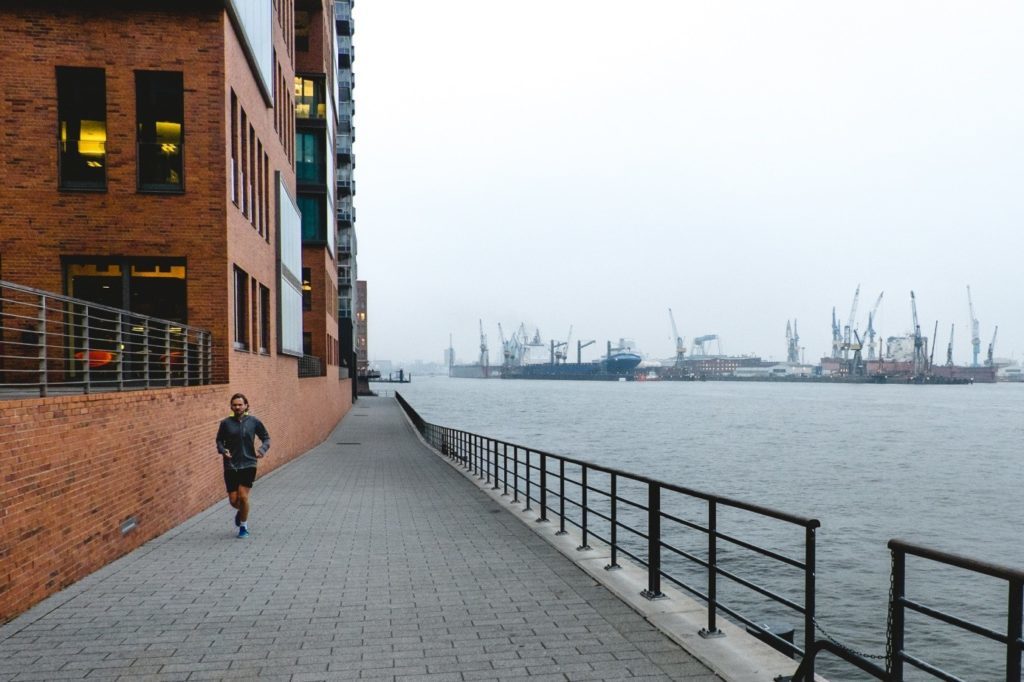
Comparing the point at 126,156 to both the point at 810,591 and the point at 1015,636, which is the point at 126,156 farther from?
the point at 1015,636

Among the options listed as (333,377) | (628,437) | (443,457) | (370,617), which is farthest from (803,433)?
(370,617)

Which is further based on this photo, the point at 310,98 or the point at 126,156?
the point at 310,98

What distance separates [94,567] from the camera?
26.5 feet

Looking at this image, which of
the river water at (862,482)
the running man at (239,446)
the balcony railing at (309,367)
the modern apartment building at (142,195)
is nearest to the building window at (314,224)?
the balcony railing at (309,367)

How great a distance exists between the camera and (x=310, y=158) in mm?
39406

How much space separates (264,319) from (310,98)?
2207cm

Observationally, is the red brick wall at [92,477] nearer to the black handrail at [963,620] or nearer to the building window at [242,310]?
the building window at [242,310]

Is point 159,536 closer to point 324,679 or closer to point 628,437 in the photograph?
point 324,679

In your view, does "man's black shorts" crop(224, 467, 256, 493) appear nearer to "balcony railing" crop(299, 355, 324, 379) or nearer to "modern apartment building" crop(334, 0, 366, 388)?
"balcony railing" crop(299, 355, 324, 379)

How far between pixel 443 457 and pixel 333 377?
2079cm

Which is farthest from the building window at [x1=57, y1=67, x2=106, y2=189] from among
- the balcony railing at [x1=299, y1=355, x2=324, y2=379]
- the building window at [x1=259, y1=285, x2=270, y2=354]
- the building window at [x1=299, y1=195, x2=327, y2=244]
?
the building window at [x1=299, y1=195, x2=327, y2=244]

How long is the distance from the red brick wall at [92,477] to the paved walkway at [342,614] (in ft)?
0.92

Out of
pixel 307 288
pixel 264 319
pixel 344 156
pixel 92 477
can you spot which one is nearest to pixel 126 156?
pixel 264 319

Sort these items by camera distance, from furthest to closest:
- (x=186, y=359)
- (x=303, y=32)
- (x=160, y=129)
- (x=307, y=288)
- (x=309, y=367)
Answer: (x=307, y=288) < (x=303, y=32) < (x=309, y=367) < (x=160, y=129) < (x=186, y=359)
